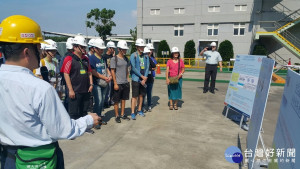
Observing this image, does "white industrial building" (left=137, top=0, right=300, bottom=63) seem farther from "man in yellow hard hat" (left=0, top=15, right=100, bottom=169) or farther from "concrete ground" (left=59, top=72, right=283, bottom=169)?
"man in yellow hard hat" (left=0, top=15, right=100, bottom=169)

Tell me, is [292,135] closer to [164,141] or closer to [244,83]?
[164,141]

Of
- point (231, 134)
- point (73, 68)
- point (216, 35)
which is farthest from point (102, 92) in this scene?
point (216, 35)

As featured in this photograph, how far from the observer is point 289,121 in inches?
65.1

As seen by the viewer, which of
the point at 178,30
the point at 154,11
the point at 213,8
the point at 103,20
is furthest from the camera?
the point at 103,20

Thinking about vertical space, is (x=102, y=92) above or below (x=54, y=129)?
below

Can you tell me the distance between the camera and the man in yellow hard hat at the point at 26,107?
130cm

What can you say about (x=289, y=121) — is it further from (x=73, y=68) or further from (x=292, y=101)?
(x=73, y=68)

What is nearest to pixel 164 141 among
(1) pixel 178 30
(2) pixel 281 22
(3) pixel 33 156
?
(3) pixel 33 156

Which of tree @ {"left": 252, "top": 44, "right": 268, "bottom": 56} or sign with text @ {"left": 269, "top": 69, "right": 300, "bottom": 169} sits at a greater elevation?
tree @ {"left": 252, "top": 44, "right": 268, "bottom": 56}

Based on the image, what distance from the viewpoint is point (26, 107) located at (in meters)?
1.31

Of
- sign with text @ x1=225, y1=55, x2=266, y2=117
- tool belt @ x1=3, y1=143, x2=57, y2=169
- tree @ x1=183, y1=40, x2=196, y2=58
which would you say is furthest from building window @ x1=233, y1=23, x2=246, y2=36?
tool belt @ x1=3, y1=143, x2=57, y2=169

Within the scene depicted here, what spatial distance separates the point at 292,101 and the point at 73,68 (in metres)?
3.54

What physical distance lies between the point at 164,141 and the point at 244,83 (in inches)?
93.5

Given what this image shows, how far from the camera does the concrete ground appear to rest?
3297mm
